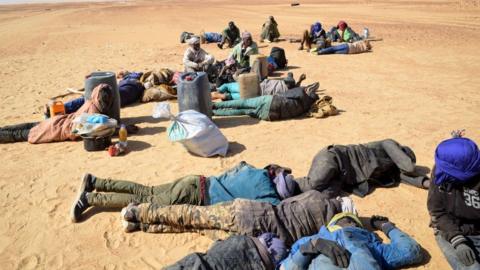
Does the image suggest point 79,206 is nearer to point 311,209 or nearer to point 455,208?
point 311,209

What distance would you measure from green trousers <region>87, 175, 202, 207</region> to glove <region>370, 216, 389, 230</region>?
1719 mm

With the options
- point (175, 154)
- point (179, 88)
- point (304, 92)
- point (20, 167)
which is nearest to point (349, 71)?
point (304, 92)

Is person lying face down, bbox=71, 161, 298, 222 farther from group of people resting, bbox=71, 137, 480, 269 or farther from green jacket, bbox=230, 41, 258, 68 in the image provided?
green jacket, bbox=230, 41, 258, 68

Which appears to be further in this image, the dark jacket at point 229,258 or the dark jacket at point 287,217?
the dark jacket at point 287,217

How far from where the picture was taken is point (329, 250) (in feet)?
10.9

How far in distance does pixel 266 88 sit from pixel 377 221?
4.62 meters

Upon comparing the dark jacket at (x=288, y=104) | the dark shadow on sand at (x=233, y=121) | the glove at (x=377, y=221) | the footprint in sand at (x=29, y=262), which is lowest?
the footprint in sand at (x=29, y=262)

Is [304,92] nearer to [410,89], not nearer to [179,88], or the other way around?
[179,88]

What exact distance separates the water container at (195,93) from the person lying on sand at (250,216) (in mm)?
3213

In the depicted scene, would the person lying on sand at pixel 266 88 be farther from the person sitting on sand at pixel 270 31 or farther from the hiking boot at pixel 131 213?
the person sitting on sand at pixel 270 31

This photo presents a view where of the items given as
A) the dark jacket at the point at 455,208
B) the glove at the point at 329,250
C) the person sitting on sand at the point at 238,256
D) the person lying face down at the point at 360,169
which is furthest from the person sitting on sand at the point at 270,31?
the glove at the point at 329,250

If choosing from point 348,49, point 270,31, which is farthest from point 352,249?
point 270,31

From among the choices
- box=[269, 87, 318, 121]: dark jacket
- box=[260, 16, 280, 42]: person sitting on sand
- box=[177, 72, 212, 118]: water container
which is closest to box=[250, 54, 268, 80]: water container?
box=[269, 87, 318, 121]: dark jacket

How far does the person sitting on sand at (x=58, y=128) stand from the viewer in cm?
706
